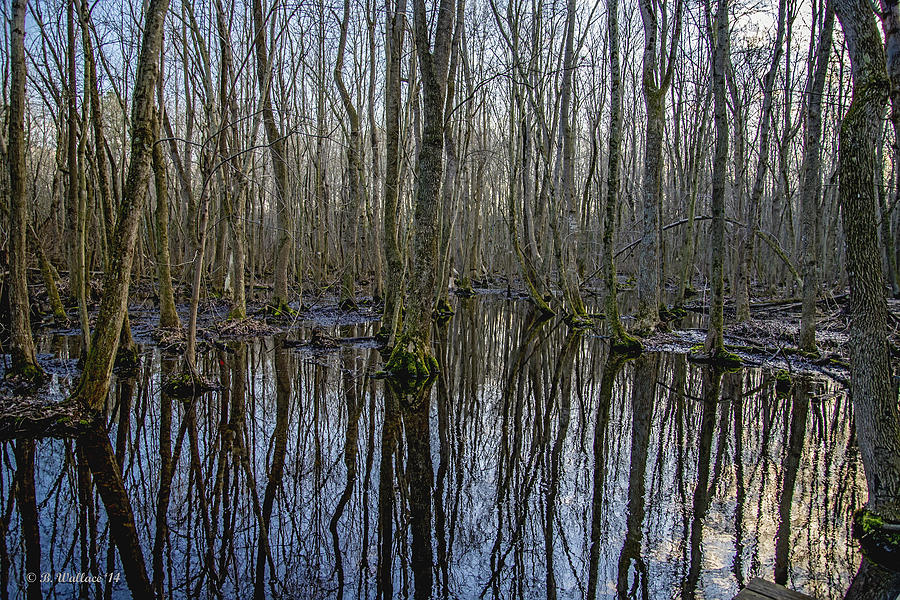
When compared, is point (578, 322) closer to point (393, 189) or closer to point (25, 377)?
point (393, 189)

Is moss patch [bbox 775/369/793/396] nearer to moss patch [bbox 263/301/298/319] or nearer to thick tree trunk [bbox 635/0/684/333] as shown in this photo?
thick tree trunk [bbox 635/0/684/333]

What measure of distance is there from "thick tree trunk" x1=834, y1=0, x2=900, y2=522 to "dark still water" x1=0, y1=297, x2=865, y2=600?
58cm

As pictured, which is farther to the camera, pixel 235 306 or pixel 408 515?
pixel 235 306

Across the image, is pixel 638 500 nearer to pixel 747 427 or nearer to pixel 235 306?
pixel 747 427

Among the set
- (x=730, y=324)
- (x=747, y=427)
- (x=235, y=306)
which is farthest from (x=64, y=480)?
(x=730, y=324)

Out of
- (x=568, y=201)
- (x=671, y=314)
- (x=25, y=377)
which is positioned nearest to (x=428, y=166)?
(x=25, y=377)

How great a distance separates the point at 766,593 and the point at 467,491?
7.34 ft

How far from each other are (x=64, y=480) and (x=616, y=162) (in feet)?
33.8

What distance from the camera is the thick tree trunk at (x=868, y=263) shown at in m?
3.54

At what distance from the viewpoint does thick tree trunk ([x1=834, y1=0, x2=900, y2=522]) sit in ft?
11.6

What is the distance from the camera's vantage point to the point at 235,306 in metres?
12.8

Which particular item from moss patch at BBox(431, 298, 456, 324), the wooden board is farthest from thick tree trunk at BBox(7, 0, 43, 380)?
moss patch at BBox(431, 298, 456, 324)

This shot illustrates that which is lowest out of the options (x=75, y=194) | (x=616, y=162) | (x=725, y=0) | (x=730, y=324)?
(x=730, y=324)

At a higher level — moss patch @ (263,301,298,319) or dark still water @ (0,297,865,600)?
moss patch @ (263,301,298,319)
